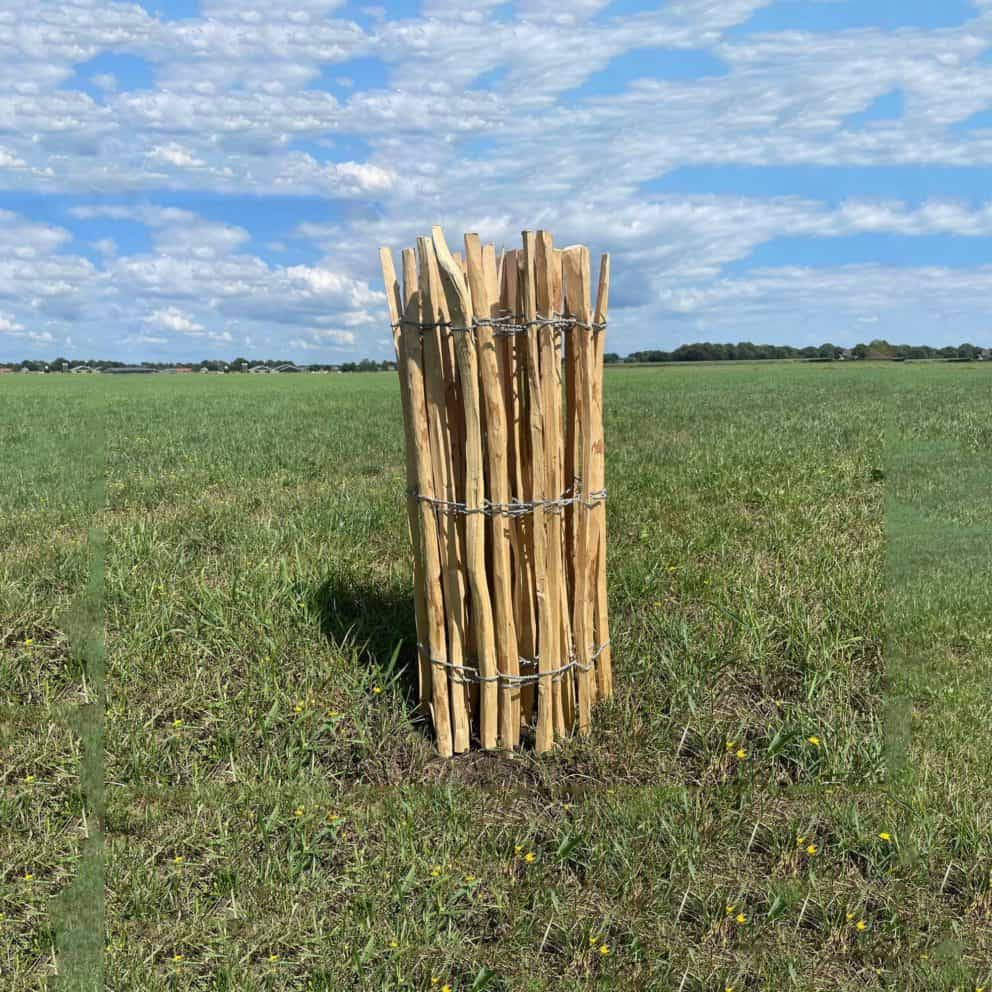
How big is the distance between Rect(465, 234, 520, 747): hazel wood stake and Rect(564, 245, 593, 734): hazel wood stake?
34 cm

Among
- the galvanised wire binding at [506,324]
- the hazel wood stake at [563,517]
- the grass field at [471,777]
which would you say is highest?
the galvanised wire binding at [506,324]

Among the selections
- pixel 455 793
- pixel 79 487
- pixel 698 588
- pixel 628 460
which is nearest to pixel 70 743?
pixel 455 793

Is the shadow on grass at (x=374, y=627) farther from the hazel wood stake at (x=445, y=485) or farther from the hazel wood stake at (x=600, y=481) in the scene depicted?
the hazel wood stake at (x=600, y=481)

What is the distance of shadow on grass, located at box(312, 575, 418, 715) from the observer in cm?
487

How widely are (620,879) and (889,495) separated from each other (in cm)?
548

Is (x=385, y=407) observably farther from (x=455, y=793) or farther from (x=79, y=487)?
(x=455, y=793)

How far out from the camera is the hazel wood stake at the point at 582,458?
4.21m

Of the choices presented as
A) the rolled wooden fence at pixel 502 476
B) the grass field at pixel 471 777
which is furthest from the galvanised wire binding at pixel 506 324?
the grass field at pixel 471 777

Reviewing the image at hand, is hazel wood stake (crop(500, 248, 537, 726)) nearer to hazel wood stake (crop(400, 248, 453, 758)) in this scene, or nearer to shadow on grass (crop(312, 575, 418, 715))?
hazel wood stake (crop(400, 248, 453, 758))

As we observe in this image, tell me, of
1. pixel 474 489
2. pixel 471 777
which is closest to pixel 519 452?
pixel 474 489

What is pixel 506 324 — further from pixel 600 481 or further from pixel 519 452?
pixel 600 481

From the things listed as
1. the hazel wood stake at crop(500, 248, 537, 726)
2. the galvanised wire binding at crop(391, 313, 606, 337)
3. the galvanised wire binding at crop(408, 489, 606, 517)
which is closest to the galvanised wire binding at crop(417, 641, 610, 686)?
the hazel wood stake at crop(500, 248, 537, 726)

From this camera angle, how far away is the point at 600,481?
447 cm

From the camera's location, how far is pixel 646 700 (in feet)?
15.6
